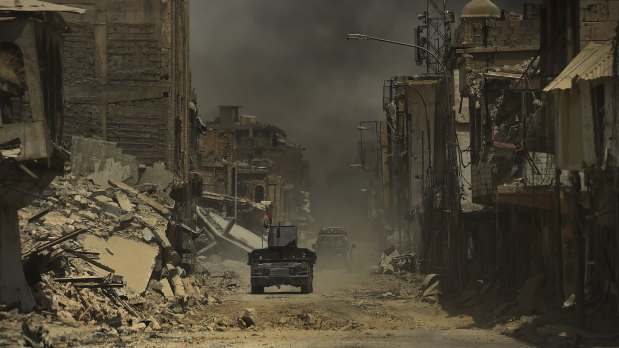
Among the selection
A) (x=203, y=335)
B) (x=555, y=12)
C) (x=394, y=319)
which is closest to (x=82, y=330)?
(x=203, y=335)

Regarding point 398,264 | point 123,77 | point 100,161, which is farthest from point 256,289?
point 398,264

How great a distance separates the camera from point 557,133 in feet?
58.3

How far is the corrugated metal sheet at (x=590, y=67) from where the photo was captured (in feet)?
52.2

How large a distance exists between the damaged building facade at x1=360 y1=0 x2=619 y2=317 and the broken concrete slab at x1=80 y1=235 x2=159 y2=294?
9.40 meters

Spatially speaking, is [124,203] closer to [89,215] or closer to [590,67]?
[89,215]

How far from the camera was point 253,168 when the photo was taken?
293 feet

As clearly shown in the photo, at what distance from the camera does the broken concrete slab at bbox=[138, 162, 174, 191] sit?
38.6m

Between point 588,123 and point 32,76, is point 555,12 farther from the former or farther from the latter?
point 32,76

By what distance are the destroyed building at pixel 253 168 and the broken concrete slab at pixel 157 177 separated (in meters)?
25.0

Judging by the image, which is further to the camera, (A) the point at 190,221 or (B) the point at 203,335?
(A) the point at 190,221

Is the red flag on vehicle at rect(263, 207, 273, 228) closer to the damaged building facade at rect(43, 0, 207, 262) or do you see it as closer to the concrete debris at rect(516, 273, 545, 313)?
the damaged building facade at rect(43, 0, 207, 262)

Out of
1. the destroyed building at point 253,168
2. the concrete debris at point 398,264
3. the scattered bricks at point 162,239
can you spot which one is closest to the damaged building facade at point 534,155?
the concrete debris at point 398,264

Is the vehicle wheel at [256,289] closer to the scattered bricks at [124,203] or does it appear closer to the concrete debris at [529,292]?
the scattered bricks at [124,203]

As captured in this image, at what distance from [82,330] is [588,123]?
963cm
